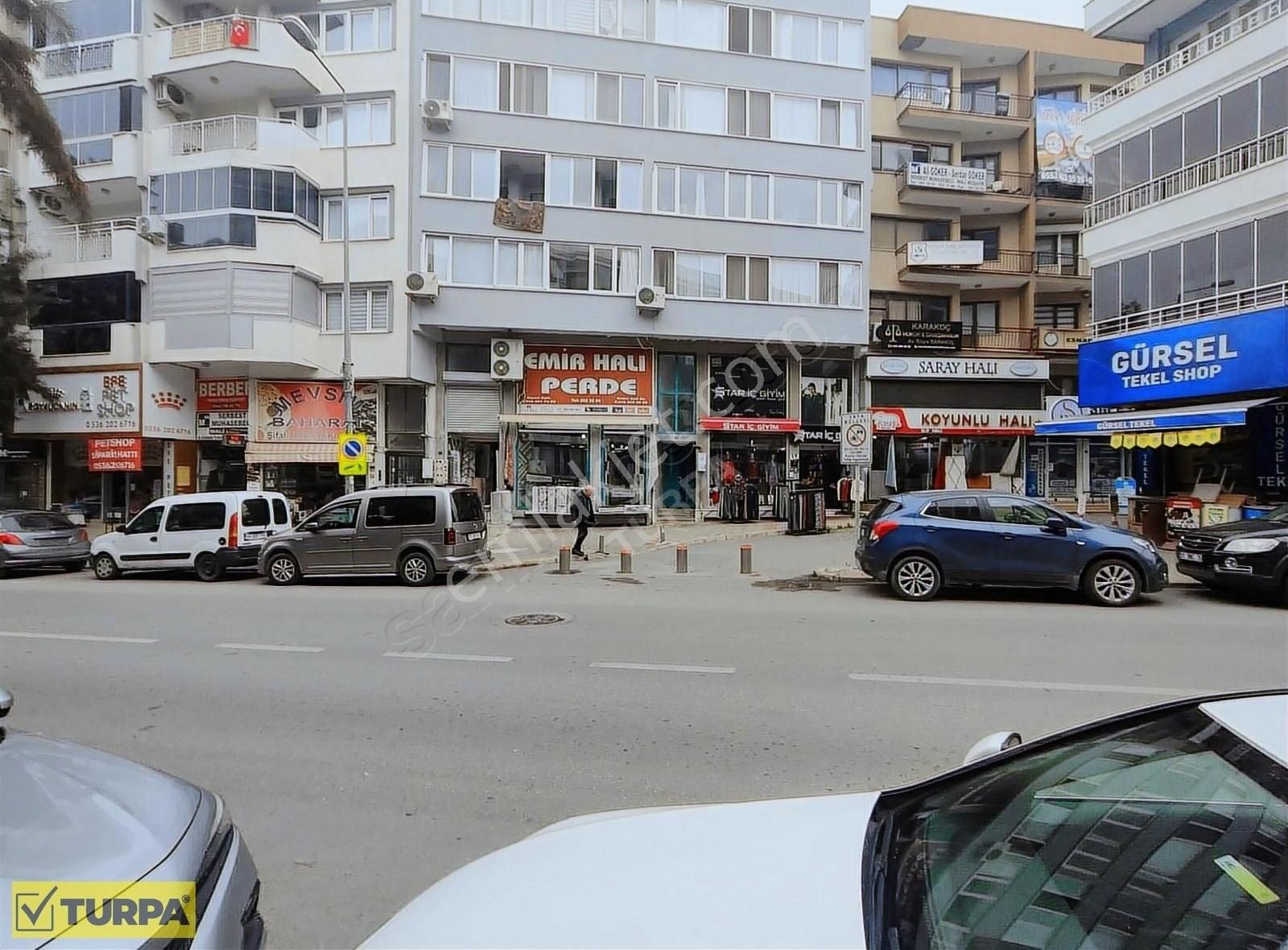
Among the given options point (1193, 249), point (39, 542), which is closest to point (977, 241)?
point (1193, 249)

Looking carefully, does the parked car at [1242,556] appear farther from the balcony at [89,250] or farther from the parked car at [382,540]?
the balcony at [89,250]

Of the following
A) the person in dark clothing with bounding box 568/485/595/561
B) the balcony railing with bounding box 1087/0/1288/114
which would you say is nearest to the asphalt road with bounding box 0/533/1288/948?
the person in dark clothing with bounding box 568/485/595/561

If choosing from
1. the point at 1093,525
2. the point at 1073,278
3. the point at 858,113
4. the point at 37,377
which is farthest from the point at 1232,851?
the point at 1073,278

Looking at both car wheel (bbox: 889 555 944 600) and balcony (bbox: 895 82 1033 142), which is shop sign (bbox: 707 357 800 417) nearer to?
balcony (bbox: 895 82 1033 142)

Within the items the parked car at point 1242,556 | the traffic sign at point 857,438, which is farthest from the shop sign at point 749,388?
the parked car at point 1242,556

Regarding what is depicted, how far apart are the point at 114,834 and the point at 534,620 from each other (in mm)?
7282

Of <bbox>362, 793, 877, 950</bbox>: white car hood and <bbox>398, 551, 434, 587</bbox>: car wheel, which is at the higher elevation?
<bbox>362, 793, 877, 950</bbox>: white car hood

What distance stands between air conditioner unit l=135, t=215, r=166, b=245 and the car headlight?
28.6 metres

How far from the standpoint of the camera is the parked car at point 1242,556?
10219mm

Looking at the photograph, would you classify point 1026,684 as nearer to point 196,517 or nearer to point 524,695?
point 524,695

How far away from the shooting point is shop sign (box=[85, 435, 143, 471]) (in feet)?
76.7

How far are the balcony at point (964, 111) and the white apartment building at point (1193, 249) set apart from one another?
6649mm

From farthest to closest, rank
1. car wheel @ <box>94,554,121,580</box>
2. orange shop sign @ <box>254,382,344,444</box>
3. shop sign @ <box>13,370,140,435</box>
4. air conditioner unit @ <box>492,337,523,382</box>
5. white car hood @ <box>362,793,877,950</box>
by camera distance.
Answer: air conditioner unit @ <box>492,337,523,382</box>, orange shop sign @ <box>254,382,344,444</box>, shop sign @ <box>13,370,140,435</box>, car wheel @ <box>94,554,121,580</box>, white car hood @ <box>362,793,877,950</box>

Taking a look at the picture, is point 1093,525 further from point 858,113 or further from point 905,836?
point 858,113
